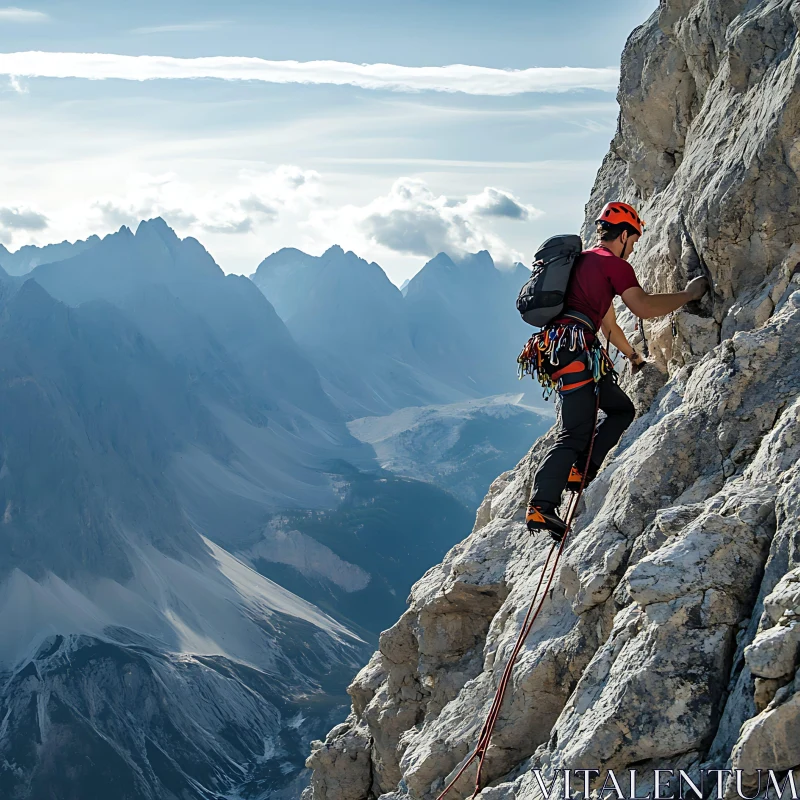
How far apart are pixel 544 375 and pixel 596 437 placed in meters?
0.82

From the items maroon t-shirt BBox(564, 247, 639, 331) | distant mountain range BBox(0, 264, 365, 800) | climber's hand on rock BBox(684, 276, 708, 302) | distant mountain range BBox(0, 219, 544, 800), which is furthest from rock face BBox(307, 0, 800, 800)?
distant mountain range BBox(0, 264, 365, 800)

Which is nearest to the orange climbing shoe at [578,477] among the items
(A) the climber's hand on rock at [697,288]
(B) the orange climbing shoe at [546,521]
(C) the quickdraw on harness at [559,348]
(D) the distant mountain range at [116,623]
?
(B) the orange climbing shoe at [546,521]

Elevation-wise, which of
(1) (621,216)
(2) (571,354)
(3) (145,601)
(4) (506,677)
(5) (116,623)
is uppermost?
(1) (621,216)

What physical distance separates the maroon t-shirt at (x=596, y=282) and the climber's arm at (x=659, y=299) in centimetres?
11

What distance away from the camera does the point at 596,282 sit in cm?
873

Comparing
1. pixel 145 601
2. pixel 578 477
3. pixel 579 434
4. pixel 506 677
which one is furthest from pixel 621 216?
pixel 145 601

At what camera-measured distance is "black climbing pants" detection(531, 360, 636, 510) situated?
8.63 metres

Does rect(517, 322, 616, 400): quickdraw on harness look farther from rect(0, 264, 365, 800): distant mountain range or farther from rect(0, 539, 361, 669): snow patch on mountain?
rect(0, 539, 361, 669): snow patch on mountain

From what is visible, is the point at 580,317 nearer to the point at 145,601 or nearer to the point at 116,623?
the point at 116,623

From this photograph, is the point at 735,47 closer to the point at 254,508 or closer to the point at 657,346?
the point at 657,346

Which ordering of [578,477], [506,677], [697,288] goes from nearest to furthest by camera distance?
[506,677] < [697,288] < [578,477]

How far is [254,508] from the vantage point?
194375 millimetres

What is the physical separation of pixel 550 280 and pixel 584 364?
0.90 metres

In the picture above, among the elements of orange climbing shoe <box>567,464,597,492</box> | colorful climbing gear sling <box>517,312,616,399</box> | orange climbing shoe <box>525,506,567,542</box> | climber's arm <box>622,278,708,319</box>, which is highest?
climber's arm <box>622,278,708,319</box>
